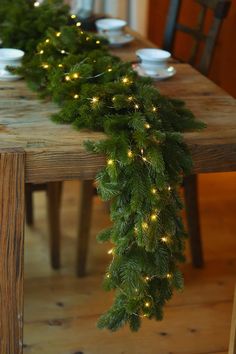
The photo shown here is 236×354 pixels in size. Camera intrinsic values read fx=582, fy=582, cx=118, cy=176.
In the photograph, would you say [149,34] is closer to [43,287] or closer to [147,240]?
[43,287]

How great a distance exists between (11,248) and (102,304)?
2.49 ft

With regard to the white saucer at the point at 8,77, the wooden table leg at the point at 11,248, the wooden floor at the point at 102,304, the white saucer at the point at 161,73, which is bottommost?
the wooden floor at the point at 102,304

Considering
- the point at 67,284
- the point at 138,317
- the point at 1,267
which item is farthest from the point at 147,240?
the point at 67,284

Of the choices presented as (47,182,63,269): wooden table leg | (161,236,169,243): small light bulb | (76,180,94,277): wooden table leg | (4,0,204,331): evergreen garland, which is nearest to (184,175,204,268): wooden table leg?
(76,180,94,277): wooden table leg

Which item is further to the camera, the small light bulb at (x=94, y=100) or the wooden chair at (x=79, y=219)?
the wooden chair at (x=79, y=219)

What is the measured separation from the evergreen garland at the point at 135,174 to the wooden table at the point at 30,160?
4 centimetres

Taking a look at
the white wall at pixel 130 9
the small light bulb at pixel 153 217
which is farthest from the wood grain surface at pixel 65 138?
the white wall at pixel 130 9

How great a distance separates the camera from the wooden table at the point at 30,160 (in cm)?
A: 113

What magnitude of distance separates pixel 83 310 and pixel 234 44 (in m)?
1.90

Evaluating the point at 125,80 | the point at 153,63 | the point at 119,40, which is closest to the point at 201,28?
the point at 119,40

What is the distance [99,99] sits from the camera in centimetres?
121

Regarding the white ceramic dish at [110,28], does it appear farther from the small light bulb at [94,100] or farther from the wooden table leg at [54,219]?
the small light bulb at [94,100]

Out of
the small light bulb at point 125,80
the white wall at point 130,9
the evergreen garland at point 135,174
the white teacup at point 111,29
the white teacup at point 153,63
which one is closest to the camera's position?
the evergreen garland at point 135,174

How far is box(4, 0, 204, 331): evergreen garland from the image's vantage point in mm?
1108
